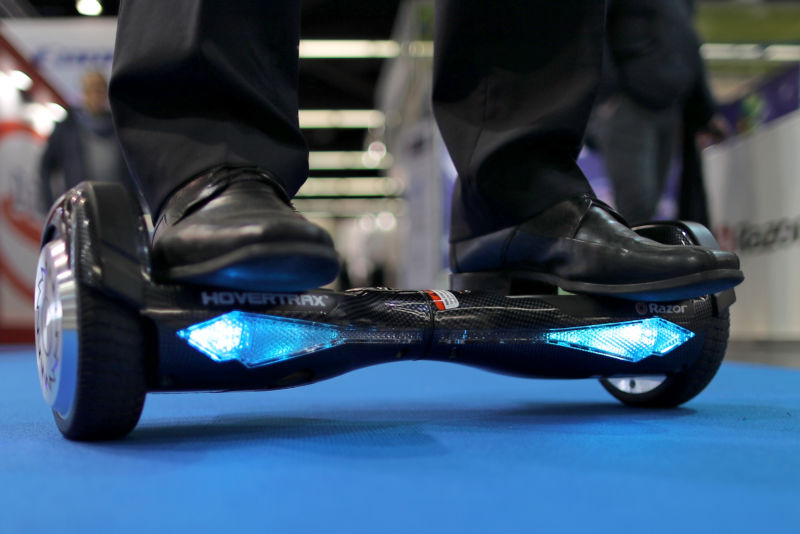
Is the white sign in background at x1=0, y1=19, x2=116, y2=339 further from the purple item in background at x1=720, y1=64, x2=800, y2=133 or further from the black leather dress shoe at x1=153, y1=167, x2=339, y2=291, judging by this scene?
the purple item in background at x1=720, y1=64, x2=800, y2=133

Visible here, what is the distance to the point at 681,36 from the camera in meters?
2.44

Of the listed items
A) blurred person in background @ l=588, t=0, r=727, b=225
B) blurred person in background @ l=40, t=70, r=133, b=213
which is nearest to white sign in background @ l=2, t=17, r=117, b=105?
blurred person in background @ l=40, t=70, r=133, b=213

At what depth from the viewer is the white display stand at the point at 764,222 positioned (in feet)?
10.0

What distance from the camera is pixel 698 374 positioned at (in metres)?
0.99

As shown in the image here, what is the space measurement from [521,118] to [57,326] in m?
0.63

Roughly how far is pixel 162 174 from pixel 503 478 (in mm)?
505

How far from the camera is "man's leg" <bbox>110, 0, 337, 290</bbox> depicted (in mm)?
752

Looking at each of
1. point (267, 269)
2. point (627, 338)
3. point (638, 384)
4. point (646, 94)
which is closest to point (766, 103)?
point (646, 94)

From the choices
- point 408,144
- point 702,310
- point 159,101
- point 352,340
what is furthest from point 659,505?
point 408,144

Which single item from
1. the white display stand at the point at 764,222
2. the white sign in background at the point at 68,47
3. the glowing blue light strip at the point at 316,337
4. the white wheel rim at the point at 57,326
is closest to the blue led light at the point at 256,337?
the glowing blue light strip at the point at 316,337

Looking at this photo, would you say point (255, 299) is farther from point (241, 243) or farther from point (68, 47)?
point (68, 47)

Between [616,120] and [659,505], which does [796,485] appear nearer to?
[659,505]

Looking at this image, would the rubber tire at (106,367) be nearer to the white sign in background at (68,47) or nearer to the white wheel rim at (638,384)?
the white wheel rim at (638,384)

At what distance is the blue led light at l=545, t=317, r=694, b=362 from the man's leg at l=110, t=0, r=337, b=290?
1.16 feet
